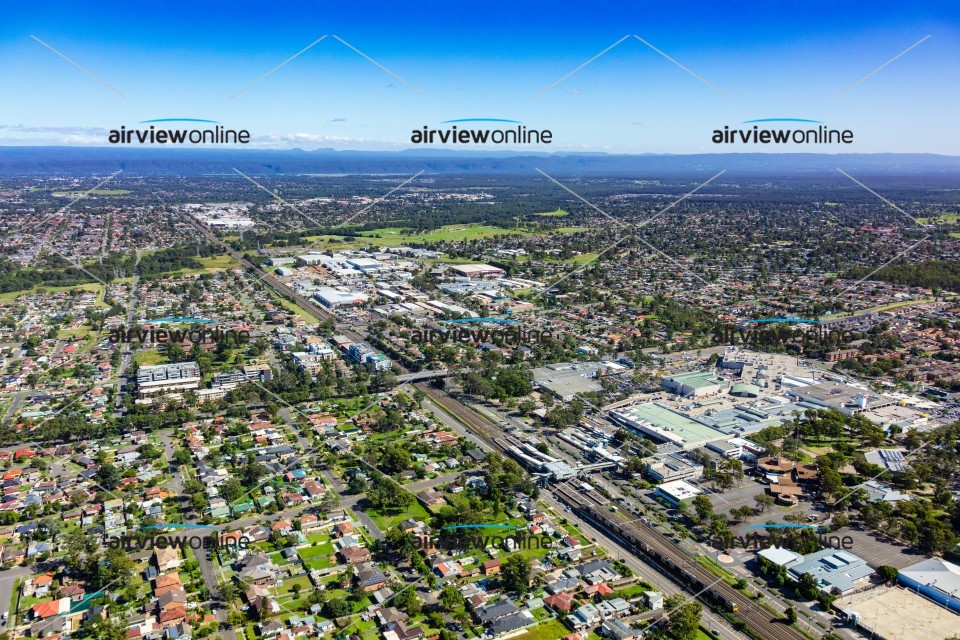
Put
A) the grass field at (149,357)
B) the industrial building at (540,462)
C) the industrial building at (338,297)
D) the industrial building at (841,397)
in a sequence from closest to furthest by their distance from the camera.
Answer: the industrial building at (540,462)
the industrial building at (841,397)
the grass field at (149,357)
the industrial building at (338,297)

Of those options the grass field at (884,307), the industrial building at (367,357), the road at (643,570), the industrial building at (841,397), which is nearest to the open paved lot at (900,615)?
the road at (643,570)

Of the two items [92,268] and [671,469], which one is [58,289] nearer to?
[92,268]

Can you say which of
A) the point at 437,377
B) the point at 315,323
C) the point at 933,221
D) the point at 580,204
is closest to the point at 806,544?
the point at 437,377

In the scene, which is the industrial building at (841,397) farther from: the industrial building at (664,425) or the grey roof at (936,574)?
the grey roof at (936,574)

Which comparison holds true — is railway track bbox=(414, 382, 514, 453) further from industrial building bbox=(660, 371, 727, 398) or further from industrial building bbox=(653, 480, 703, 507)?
industrial building bbox=(660, 371, 727, 398)

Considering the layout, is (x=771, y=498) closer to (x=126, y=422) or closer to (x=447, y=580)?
(x=447, y=580)

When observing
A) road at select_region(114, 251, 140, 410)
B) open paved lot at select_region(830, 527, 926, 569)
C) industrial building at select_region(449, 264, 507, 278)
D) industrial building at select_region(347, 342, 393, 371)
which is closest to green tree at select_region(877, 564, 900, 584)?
open paved lot at select_region(830, 527, 926, 569)
